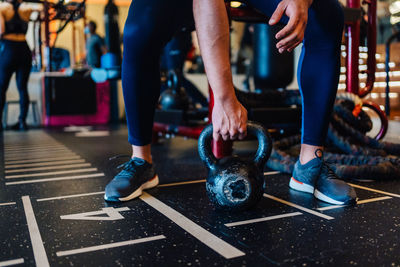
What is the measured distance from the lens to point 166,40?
1162 mm

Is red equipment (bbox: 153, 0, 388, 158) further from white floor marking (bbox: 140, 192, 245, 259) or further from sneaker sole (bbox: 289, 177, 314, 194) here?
white floor marking (bbox: 140, 192, 245, 259)

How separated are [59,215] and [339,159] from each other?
1024 mm

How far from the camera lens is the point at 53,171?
63.4 inches

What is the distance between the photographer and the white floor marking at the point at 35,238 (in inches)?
27.0

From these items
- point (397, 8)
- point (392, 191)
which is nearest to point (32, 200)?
point (392, 191)

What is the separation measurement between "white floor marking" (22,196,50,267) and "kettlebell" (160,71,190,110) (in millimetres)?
1330

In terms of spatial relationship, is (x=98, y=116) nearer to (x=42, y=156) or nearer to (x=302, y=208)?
(x=42, y=156)

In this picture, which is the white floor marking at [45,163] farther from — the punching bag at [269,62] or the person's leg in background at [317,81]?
the punching bag at [269,62]

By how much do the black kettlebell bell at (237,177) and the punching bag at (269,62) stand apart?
71.8 inches

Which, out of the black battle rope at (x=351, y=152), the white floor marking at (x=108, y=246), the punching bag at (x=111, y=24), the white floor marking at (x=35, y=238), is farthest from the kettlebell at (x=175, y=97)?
the white floor marking at (x=108, y=246)

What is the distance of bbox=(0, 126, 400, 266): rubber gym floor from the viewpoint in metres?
0.68

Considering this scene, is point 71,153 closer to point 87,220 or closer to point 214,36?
point 87,220

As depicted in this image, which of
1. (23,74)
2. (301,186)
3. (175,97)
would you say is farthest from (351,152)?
(23,74)

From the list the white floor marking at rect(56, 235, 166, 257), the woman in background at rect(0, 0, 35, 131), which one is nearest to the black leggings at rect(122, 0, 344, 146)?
the white floor marking at rect(56, 235, 166, 257)
